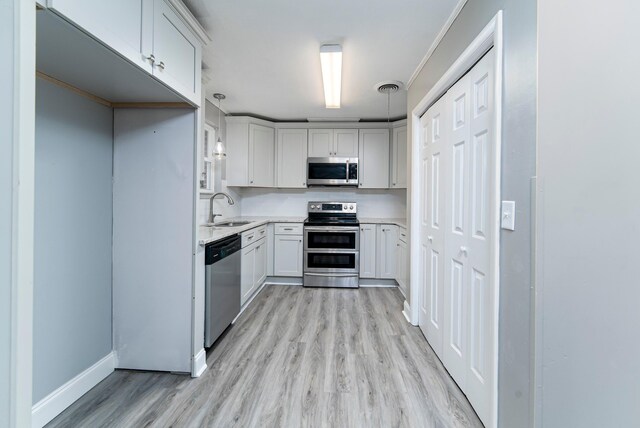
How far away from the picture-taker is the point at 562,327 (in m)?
0.95

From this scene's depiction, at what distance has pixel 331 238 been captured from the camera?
145 inches

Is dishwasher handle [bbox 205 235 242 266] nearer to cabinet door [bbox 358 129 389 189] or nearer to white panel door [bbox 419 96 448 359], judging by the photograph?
white panel door [bbox 419 96 448 359]

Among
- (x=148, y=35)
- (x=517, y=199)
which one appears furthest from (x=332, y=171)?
(x=517, y=199)

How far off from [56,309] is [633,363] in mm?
2505

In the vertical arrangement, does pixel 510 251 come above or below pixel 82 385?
above

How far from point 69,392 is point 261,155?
312 cm

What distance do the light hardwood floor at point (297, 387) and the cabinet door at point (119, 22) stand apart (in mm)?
1860

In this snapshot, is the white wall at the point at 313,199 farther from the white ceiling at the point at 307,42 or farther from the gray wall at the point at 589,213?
the gray wall at the point at 589,213

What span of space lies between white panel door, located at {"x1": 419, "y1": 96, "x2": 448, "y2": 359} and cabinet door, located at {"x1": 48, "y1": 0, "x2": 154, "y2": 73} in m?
1.86

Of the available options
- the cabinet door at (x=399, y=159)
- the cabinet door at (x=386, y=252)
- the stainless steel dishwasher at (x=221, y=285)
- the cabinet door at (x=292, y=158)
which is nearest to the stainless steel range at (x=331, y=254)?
the cabinet door at (x=386, y=252)

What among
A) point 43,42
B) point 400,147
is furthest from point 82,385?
point 400,147

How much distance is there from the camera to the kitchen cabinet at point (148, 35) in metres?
0.98

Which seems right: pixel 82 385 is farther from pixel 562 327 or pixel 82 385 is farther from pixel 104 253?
pixel 562 327

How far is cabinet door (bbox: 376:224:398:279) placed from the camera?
3676mm
